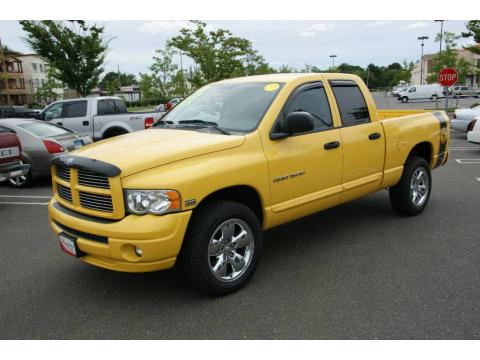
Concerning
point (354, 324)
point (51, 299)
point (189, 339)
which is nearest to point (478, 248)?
point (354, 324)

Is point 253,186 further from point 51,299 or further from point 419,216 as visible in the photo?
point 419,216

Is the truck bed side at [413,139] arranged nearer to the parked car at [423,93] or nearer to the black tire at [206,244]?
the black tire at [206,244]

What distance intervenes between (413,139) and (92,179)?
4115 mm

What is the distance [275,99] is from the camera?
13.8 feet

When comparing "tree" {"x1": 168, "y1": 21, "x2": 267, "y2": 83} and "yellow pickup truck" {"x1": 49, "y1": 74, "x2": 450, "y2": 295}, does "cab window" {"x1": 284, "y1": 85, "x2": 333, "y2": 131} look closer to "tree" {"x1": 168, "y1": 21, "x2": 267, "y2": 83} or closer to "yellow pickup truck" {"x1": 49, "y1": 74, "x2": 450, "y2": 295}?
"yellow pickup truck" {"x1": 49, "y1": 74, "x2": 450, "y2": 295}

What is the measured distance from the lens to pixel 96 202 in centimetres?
349

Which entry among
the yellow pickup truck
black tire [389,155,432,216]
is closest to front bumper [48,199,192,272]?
the yellow pickup truck

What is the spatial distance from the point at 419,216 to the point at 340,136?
2164 millimetres

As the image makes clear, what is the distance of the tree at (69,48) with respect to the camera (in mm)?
20828

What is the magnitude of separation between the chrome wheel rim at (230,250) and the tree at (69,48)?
67.4 feet

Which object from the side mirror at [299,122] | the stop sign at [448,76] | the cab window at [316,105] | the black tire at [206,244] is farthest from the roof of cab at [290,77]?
the stop sign at [448,76]

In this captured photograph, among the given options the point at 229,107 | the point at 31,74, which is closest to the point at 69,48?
the point at 229,107

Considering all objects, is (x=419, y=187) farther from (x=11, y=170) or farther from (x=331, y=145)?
(x=11, y=170)

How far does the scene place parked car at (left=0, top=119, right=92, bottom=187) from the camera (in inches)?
347
